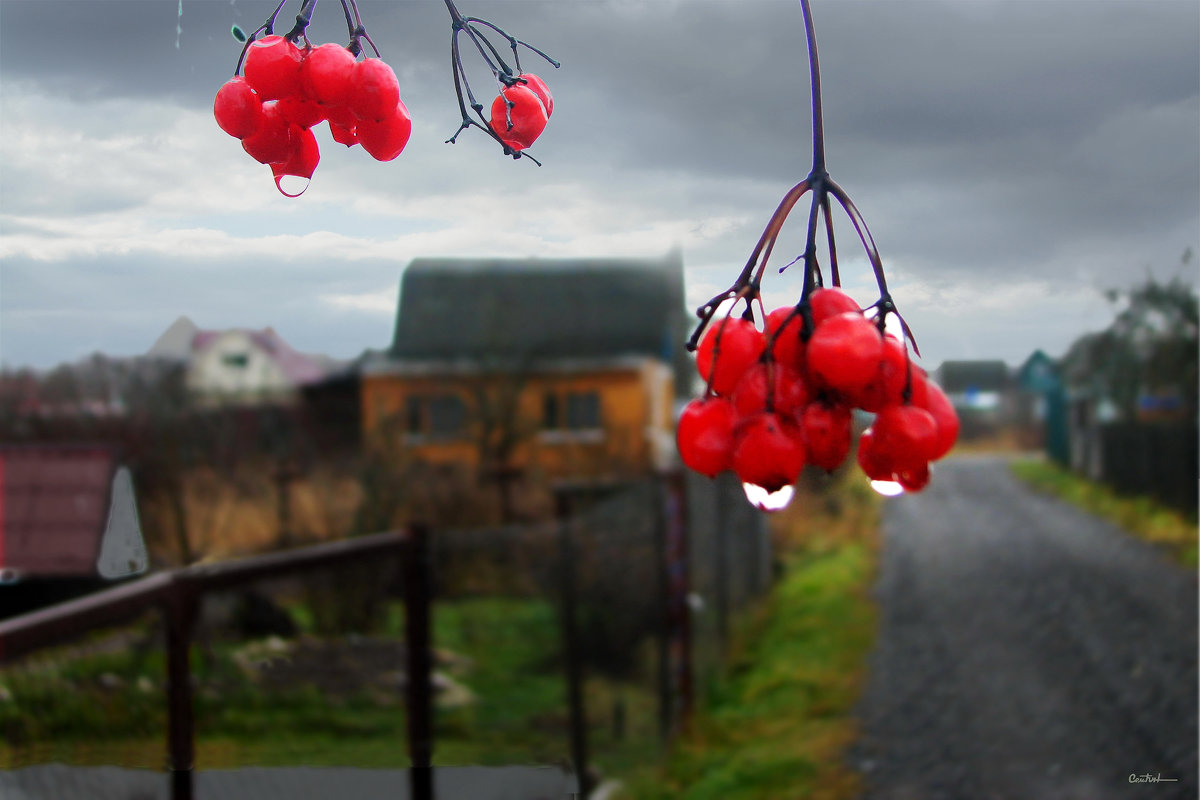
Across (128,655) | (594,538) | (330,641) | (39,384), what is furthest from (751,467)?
(39,384)

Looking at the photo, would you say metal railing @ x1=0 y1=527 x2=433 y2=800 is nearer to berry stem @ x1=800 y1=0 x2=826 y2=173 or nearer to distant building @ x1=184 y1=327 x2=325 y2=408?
berry stem @ x1=800 y1=0 x2=826 y2=173

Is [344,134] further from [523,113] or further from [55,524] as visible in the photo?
[55,524]

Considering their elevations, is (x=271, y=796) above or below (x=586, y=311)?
below

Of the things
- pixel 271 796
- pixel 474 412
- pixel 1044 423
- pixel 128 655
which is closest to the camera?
pixel 128 655

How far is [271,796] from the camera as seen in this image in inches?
58.1

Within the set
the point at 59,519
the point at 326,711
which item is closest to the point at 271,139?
the point at 326,711

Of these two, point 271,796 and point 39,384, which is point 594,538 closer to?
point 271,796

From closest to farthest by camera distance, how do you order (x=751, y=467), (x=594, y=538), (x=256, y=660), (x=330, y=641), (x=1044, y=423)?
(x=751, y=467) < (x=256, y=660) < (x=330, y=641) < (x=594, y=538) < (x=1044, y=423)

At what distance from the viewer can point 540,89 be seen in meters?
0.56

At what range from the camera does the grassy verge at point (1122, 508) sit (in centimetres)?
325

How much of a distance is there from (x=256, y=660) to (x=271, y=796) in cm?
36

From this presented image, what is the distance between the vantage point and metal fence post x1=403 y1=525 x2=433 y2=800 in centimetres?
162

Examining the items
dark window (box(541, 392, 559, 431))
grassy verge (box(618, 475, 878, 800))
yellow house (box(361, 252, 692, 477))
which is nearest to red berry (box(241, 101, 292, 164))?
grassy verge (box(618, 475, 878, 800))

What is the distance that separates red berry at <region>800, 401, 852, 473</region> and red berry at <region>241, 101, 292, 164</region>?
32cm
